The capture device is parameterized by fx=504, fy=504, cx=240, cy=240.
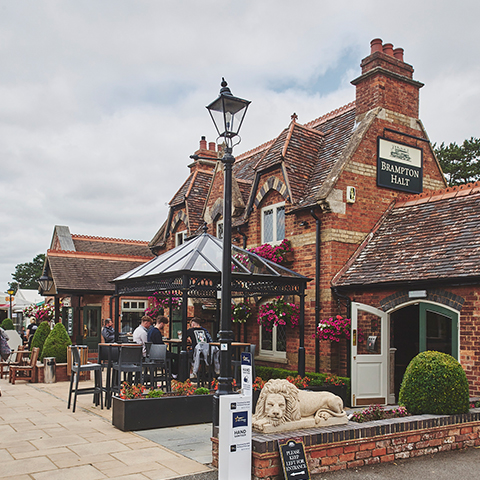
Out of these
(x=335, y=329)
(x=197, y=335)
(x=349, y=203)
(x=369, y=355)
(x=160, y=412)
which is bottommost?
(x=160, y=412)

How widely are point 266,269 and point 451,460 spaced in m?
5.43

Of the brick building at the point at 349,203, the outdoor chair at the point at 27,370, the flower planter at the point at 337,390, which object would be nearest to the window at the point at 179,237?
the brick building at the point at 349,203

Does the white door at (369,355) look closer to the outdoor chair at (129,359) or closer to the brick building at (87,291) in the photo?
the outdoor chair at (129,359)

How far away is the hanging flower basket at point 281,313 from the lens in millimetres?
12805

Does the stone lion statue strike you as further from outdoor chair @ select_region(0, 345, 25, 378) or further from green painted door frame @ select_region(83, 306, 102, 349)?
green painted door frame @ select_region(83, 306, 102, 349)

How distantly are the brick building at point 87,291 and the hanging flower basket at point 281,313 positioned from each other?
8635mm

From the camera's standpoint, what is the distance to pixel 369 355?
434 inches

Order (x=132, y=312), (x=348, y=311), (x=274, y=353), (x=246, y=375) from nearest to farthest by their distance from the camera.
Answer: (x=246, y=375)
(x=348, y=311)
(x=274, y=353)
(x=132, y=312)

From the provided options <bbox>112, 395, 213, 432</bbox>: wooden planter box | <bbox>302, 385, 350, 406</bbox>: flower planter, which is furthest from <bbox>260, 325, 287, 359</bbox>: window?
<bbox>112, 395, 213, 432</bbox>: wooden planter box

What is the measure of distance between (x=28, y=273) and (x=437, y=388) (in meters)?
87.6

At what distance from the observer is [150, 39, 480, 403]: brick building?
1141 cm

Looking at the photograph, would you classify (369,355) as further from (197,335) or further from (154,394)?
(154,394)

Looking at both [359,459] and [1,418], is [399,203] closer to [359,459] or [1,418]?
[359,459]

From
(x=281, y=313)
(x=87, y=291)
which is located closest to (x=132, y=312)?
(x=87, y=291)
